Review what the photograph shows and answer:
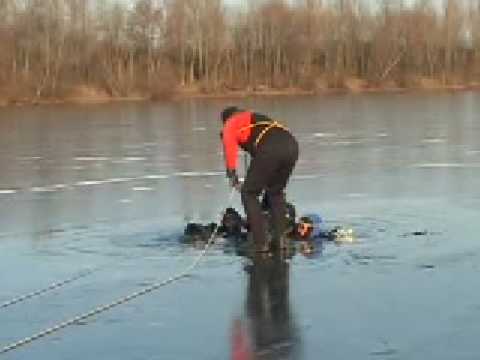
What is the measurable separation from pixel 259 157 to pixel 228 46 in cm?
7863

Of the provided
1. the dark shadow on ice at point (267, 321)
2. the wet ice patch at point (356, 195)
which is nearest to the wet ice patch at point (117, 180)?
the wet ice patch at point (356, 195)

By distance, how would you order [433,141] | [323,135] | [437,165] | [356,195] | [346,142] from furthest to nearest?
[323,135], [346,142], [433,141], [437,165], [356,195]

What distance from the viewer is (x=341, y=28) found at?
94.4 metres

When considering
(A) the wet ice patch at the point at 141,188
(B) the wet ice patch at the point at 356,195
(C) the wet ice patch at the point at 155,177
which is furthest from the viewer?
(C) the wet ice patch at the point at 155,177

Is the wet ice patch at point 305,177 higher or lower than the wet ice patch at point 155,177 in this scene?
higher

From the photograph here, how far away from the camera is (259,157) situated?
1136cm

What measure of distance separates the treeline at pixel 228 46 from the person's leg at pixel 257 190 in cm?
6187

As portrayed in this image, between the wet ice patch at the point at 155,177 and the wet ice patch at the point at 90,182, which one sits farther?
the wet ice patch at the point at 155,177

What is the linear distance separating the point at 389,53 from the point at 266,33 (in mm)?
10954

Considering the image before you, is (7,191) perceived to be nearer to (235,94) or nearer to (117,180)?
(117,180)

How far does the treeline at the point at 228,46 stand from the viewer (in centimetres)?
7850

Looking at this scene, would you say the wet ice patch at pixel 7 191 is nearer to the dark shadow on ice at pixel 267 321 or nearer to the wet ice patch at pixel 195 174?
the wet ice patch at pixel 195 174

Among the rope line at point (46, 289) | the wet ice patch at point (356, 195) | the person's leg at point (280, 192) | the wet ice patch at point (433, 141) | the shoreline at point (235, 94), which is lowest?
the shoreline at point (235, 94)

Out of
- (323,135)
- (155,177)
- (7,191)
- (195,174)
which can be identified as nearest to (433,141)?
(323,135)
